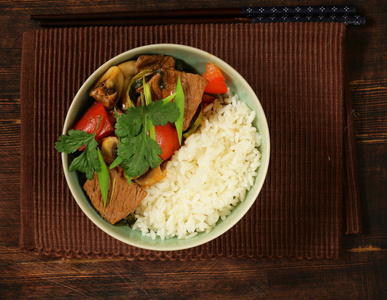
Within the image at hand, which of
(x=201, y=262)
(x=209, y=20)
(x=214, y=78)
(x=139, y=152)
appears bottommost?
(x=201, y=262)

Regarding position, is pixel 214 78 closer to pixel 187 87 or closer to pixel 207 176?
pixel 187 87

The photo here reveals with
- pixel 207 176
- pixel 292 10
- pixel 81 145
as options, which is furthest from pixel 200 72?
pixel 292 10

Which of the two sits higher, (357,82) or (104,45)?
(104,45)

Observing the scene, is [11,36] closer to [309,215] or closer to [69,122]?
[69,122]

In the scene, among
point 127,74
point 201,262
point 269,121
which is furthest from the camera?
point 201,262

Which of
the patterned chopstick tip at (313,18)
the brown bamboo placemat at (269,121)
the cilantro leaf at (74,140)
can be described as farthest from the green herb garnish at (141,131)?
the patterned chopstick tip at (313,18)

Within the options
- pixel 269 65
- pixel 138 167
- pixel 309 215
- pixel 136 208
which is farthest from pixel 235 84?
pixel 309 215
